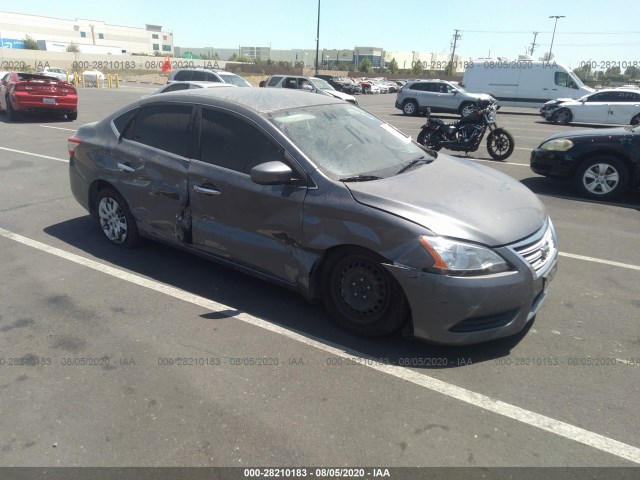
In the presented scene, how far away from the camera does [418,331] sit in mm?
3230

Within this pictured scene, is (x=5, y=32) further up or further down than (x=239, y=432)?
further up

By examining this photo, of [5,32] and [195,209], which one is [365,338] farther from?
[5,32]

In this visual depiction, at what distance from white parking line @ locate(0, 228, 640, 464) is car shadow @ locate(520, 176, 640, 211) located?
5.54m

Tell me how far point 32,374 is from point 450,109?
22.2 meters

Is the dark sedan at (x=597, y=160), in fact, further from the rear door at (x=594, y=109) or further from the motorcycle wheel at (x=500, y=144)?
the rear door at (x=594, y=109)

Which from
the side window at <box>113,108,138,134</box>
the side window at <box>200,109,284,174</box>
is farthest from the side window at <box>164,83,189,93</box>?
the side window at <box>200,109,284,174</box>

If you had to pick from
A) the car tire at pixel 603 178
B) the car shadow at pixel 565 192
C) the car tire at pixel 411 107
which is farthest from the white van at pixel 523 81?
the car tire at pixel 603 178

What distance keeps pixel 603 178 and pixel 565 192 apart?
2.18ft

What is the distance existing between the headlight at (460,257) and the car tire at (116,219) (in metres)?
3.16

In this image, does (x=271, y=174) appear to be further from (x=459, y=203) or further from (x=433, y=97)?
(x=433, y=97)

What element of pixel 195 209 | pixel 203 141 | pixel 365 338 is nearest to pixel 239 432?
pixel 365 338

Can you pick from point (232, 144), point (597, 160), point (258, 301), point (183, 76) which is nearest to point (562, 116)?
point (597, 160)

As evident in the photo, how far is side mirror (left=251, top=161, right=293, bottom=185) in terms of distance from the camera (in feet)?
11.5

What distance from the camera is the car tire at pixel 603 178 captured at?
725cm
